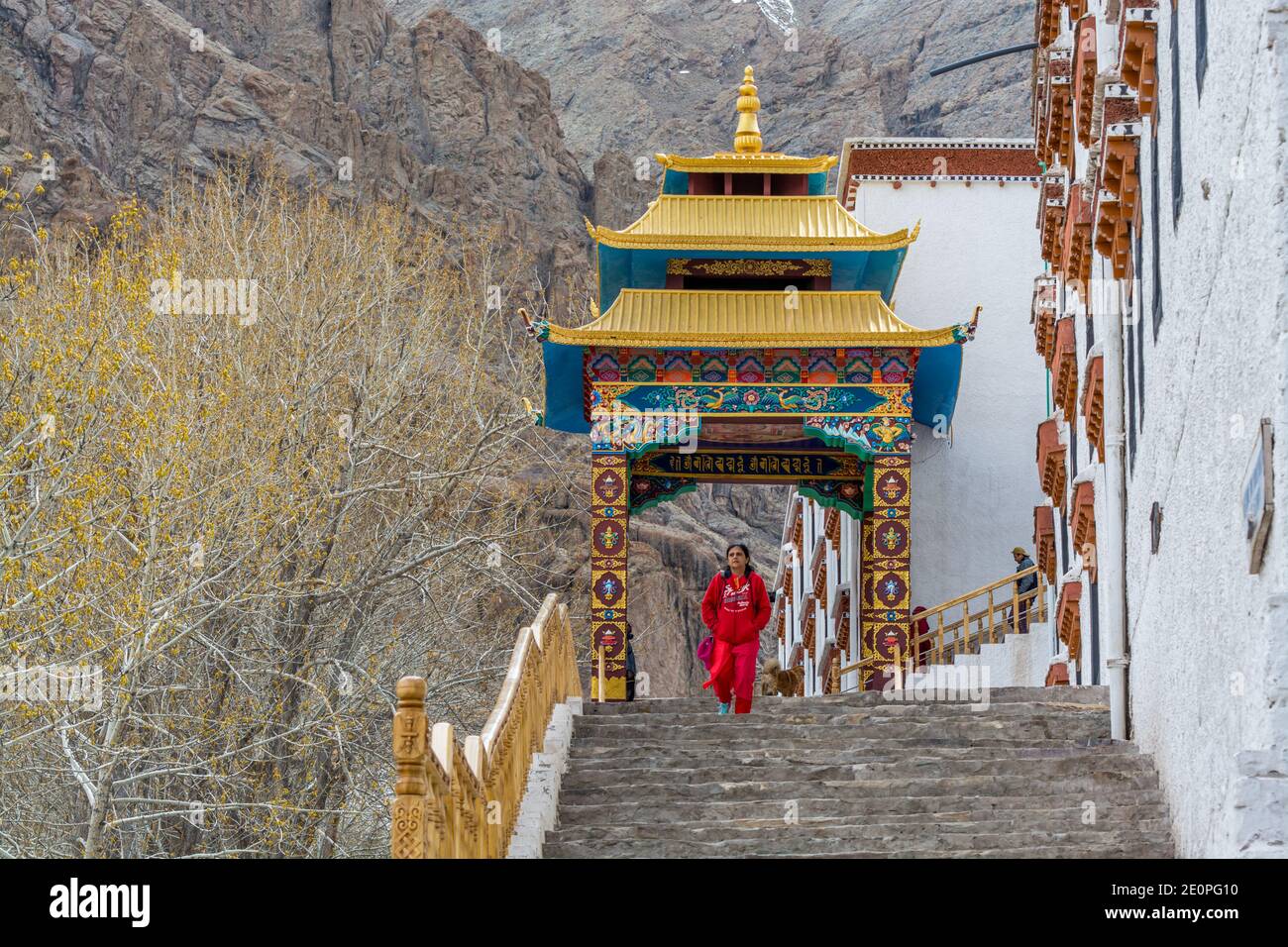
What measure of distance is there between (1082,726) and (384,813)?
10.1 metres

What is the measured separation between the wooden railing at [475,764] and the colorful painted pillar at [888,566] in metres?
6.53

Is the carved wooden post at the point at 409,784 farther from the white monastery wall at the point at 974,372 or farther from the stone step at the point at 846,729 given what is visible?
the white monastery wall at the point at 974,372

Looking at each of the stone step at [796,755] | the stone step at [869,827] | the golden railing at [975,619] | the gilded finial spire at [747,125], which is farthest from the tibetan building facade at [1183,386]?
the gilded finial spire at [747,125]

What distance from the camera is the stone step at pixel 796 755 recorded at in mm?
11820

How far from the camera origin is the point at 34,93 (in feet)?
166

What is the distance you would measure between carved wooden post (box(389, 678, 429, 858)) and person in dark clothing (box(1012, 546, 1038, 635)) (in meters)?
14.6

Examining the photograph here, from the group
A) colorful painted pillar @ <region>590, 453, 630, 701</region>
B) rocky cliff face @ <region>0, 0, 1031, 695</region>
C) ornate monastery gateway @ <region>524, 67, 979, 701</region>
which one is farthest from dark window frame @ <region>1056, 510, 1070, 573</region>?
rocky cliff face @ <region>0, 0, 1031, 695</region>

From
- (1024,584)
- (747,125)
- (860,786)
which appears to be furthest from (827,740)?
(747,125)

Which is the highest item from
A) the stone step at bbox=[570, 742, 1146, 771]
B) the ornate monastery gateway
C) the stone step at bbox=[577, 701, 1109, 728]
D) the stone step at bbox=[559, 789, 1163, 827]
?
the ornate monastery gateway

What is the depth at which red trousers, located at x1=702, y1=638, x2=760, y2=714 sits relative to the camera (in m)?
14.5

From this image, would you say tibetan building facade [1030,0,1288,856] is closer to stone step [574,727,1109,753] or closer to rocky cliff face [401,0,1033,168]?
stone step [574,727,1109,753]

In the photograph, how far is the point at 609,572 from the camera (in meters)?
19.2

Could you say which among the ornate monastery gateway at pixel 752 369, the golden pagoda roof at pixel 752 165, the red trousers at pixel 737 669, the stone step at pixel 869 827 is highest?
the golden pagoda roof at pixel 752 165

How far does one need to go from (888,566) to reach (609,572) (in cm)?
291
